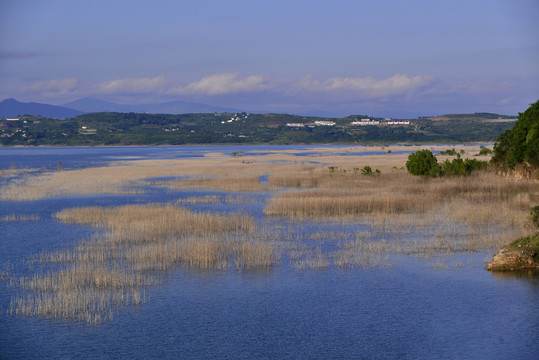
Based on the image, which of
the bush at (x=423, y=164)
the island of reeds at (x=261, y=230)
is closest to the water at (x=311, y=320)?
the island of reeds at (x=261, y=230)

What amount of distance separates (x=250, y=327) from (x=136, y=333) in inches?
129

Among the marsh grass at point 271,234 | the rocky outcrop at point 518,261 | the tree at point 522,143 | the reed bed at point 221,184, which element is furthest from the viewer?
the reed bed at point 221,184

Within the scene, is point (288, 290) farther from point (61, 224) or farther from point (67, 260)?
point (61, 224)

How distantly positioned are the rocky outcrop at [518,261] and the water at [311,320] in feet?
2.36

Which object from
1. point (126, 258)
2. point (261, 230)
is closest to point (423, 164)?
point (261, 230)

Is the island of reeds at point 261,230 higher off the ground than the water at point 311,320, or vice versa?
the island of reeds at point 261,230

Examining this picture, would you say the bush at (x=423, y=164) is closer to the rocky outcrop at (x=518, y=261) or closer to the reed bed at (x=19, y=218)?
the rocky outcrop at (x=518, y=261)

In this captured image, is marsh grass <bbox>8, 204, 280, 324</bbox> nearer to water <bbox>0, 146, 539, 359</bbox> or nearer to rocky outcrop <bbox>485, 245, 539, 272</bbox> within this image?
water <bbox>0, 146, 539, 359</bbox>

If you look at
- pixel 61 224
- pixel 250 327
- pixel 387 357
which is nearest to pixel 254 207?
pixel 61 224

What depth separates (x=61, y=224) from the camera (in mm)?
34656

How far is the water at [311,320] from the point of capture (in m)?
15.9

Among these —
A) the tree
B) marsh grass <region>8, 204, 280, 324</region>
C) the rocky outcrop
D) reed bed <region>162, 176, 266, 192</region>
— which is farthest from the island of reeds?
the tree

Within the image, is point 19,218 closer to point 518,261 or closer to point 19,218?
point 19,218

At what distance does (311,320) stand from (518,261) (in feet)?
32.8
